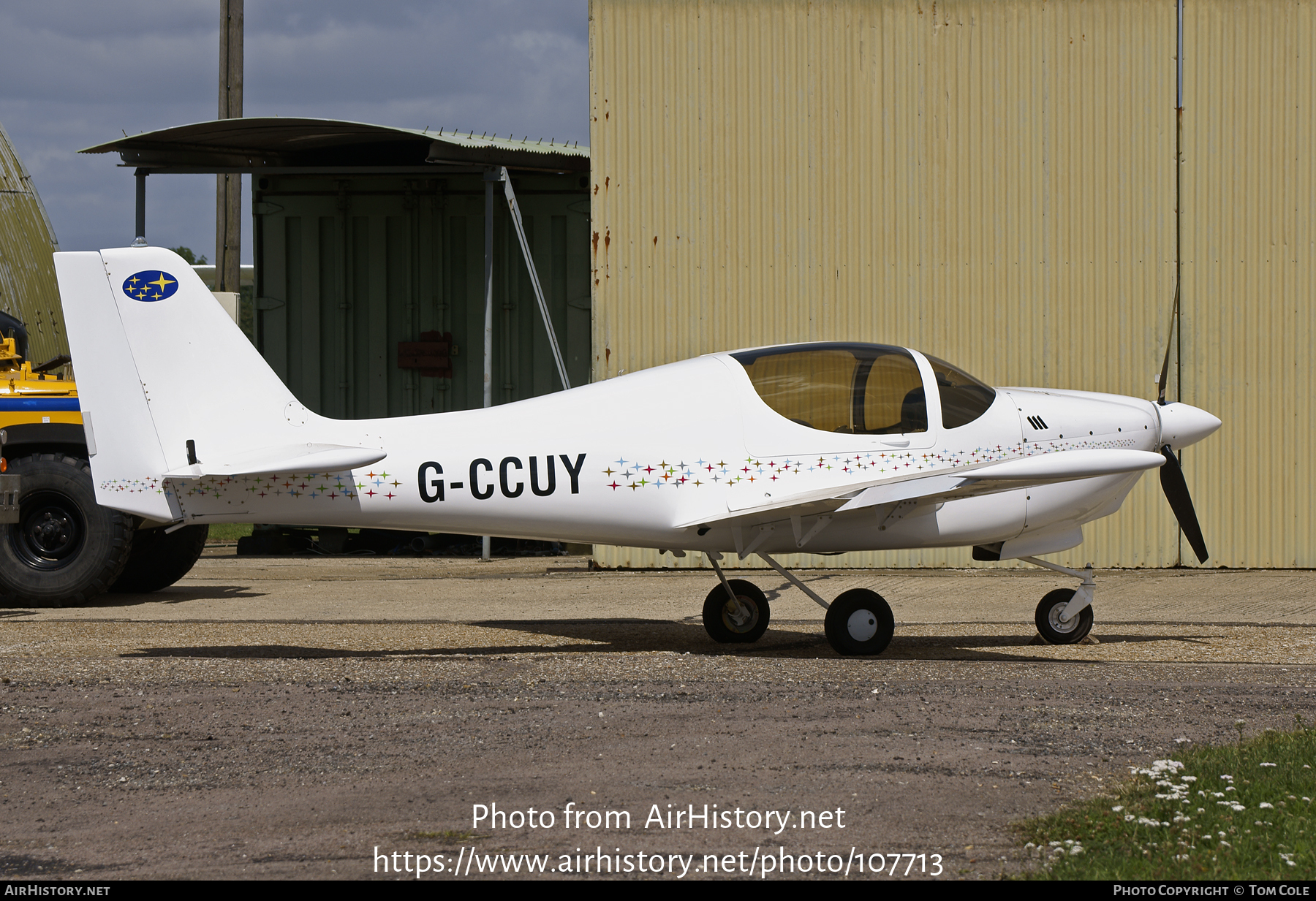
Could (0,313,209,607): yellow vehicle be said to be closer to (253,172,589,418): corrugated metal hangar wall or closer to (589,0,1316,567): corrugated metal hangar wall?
(589,0,1316,567): corrugated metal hangar wall

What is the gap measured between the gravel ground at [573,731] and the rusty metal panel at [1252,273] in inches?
152

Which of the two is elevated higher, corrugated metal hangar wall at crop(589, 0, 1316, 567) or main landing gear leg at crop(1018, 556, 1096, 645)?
corrugated metal hangar wall at crop(589, 0, 1316, 567)

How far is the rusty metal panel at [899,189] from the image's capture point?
45.8 ft

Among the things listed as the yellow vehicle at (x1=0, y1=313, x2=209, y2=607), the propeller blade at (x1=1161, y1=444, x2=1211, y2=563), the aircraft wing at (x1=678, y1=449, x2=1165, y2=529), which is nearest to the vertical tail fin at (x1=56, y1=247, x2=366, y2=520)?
the aircraft wing at (x1=678, y1=449, x2=1165, y2=529)

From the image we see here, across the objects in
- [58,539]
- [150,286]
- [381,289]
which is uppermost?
[381,289]

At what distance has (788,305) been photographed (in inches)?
560

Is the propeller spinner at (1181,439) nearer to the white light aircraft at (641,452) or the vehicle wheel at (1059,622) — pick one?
the white light aircraft at (641,452)

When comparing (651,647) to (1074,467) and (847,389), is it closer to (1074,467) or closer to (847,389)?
(847,389)

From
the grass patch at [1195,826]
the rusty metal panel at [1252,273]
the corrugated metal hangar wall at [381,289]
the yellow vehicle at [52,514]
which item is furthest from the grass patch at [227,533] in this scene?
the grass patch at [1195,826]

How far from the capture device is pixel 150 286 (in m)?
7.68

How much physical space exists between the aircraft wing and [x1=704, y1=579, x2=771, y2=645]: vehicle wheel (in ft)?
3.14

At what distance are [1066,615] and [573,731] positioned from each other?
415 cm

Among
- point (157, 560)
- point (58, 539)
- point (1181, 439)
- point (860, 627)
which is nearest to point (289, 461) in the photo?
point (860, 627)

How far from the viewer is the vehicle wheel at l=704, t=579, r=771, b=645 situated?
8711 millimetres
